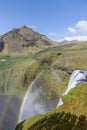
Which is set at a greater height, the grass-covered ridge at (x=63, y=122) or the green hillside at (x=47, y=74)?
the grass-covered ridge at (x=63, y=122)

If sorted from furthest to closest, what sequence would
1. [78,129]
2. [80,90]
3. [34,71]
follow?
[34,71] < [80,90] < [78,129]

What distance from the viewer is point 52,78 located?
96.1 metres

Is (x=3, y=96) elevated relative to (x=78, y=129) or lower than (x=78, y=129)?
lower

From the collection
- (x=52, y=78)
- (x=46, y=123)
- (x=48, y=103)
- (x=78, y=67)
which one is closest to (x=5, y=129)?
(x=48, y=103)

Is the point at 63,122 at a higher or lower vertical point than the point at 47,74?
higher

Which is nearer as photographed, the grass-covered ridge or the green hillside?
the grass-covered ridge

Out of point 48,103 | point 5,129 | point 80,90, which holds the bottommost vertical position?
point 5,129

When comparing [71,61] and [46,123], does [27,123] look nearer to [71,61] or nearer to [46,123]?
[46,123]

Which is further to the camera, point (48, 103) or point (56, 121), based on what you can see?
point (48, 103)

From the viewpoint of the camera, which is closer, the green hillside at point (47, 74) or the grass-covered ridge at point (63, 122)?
the grass-covered ridge at point (63, 122)

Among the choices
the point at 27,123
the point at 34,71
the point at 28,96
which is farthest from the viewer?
the point at 34,71

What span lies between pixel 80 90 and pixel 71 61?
237 ft

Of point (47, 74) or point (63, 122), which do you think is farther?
point (47, 74)

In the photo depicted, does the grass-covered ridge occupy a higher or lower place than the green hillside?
higher
